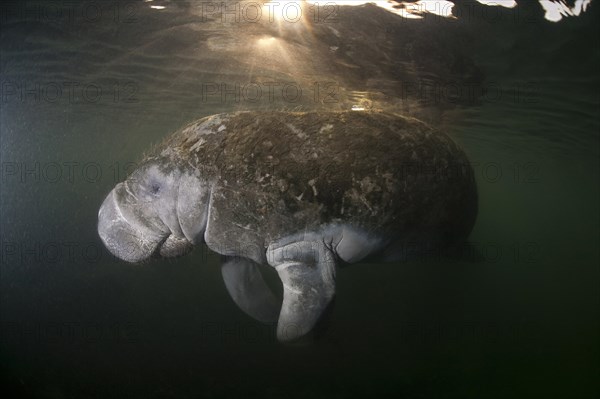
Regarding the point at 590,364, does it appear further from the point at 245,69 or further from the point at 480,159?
the point at 480,159

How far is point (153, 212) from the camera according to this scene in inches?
A: 128

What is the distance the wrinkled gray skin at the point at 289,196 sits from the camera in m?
3.04

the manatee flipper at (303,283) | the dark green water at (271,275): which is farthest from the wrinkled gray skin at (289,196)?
the dark green water at (271,275)

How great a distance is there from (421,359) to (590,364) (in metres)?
4.08

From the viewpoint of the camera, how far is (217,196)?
3082mm

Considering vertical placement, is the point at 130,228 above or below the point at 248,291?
above

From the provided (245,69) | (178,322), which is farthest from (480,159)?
(178,322)

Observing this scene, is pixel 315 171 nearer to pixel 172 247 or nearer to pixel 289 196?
pixel 289 196

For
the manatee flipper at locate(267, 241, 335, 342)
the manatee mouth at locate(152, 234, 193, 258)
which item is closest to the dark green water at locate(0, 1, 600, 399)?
the manatee flipper at locate(267, 241, 335, 342)

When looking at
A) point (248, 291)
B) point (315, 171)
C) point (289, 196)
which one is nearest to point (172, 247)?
point (248, 291)

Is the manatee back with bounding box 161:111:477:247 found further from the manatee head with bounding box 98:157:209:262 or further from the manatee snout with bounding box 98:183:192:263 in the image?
the manatee snout with bounding box 98:183:192:263

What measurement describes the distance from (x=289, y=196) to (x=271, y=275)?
24.1ft

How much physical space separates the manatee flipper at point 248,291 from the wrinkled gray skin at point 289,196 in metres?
0.79

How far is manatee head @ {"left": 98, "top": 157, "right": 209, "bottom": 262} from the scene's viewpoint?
313 centimetres
